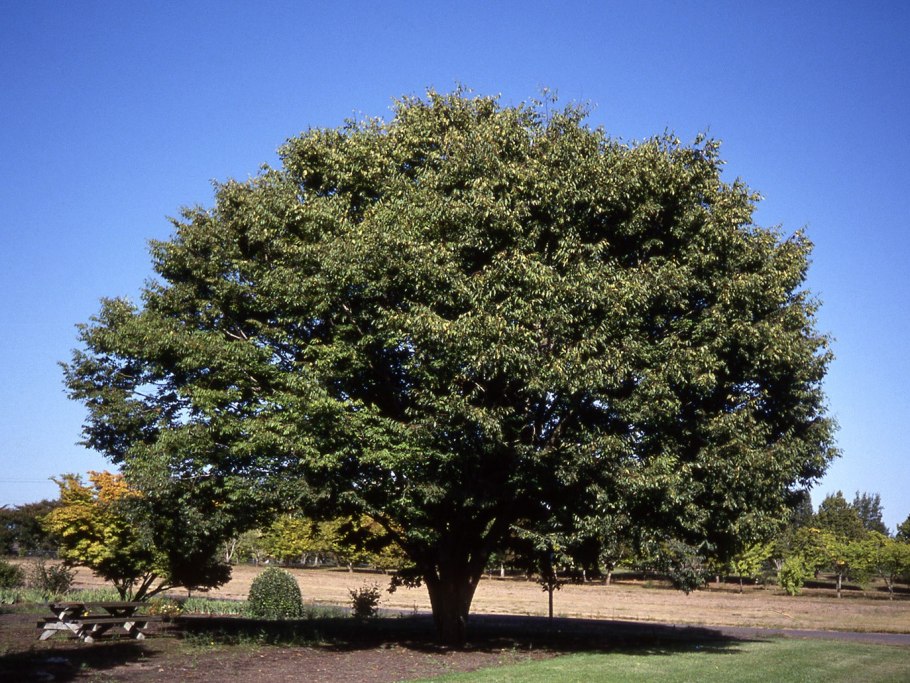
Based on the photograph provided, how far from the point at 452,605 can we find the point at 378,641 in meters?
2.40

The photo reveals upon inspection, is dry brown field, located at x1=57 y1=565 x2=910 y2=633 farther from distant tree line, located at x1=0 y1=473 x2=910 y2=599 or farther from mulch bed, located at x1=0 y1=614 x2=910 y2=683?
mulch bed, located at x1=0 y1=614 x2=910 y2=683

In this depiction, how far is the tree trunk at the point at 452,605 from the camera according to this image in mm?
20453

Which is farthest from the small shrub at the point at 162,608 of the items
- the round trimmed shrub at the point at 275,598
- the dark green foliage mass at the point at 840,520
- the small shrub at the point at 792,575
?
the dark green foliage mass at the point at 840,520

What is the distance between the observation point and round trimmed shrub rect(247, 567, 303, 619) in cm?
2889

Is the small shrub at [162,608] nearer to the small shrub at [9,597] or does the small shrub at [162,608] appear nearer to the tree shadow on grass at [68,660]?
the small shrub at [9,597]

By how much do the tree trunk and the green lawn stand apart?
315 cm

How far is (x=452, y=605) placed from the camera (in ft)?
67.6

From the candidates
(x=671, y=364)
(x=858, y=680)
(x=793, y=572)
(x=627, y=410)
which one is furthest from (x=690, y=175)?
(x=793, y=572)

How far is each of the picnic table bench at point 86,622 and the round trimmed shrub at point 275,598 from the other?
8961mm

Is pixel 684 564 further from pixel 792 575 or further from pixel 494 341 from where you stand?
pixel 792 575

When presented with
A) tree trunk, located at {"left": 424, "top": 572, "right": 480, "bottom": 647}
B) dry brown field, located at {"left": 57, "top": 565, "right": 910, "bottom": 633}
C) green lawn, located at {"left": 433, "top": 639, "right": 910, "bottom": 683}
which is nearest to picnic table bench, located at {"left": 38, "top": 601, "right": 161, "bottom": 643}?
tree trunk, located at {"left": 424, "top": 572, "right": 480, "bottom": 647}

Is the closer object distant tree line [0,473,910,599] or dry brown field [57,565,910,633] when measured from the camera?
distant tree line [0,473,910,599]

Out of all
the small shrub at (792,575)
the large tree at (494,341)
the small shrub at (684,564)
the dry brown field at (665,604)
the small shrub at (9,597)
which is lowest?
the dry brown field at (665,604)

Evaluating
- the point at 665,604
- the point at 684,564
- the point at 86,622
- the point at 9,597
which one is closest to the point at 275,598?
the point at 9,597
